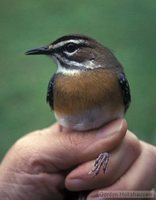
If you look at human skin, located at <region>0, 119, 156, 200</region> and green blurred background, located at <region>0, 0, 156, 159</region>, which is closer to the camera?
human skin, located at <region>0, 119, 156, 200</region>

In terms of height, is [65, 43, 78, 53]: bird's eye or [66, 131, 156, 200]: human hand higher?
[65, 43, 78, 53]: bird's eye

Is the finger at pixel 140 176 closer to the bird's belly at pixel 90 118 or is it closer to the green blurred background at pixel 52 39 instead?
the bird's belly at pixel 90 118

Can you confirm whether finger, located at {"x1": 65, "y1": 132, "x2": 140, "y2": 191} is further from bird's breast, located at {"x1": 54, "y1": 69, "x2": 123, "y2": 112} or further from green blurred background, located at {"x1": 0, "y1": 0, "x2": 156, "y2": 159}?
green blurred background, located at {"x1": 0, "y1": 0, "x2": 156, "y2": 159}

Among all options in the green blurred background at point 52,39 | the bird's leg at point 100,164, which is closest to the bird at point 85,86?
the bird's leg at point 100,164

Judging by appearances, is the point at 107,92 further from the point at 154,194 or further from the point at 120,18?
the point at 120,18

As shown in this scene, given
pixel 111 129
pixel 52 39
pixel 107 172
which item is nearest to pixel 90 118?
pixel 111 129

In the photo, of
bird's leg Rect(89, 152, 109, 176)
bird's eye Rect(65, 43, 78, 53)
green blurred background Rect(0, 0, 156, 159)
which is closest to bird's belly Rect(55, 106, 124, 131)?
bird's leg Rect(89, 152, 109, 176)

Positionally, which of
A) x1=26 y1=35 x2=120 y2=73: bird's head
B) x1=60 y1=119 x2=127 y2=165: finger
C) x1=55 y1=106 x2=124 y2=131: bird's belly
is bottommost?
x1=60 y1=119 x2=127 y2=165: finger

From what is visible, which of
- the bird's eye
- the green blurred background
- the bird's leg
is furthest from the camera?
the green blurred background

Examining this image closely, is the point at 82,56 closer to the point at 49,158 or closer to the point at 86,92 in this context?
the point at 86,92
